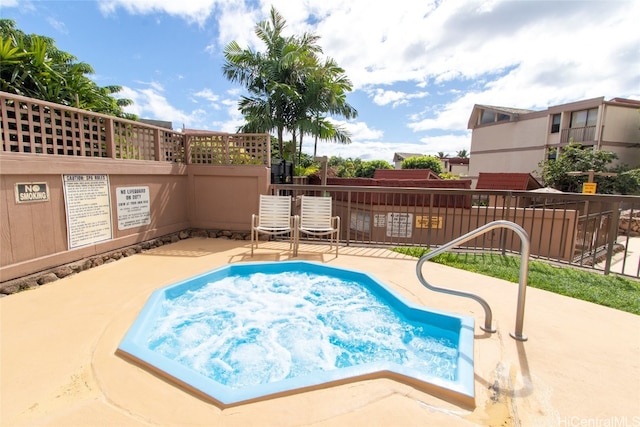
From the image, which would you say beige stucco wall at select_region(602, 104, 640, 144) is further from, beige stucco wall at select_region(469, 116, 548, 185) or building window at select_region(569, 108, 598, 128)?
beige stucco wall at select_region(469, 116, 548, 185)

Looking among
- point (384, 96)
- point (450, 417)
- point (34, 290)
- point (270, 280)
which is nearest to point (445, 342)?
point (450, 417)

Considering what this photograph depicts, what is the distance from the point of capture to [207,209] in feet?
21.5

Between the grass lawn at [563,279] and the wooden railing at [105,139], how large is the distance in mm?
4426

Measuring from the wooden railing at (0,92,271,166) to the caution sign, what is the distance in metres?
0.41

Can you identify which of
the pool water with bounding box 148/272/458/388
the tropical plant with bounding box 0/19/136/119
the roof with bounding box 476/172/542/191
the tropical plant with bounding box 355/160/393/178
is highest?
the tropical plant with bounding box 0/19/136/119

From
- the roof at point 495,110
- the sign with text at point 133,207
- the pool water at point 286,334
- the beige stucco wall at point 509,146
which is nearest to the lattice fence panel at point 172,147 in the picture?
the sign with text at point 133,207

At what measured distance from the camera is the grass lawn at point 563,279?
3.42m

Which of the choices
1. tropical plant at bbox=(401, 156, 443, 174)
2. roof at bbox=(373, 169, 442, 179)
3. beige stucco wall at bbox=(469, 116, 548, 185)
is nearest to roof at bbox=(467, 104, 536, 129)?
beige stucco wall at bbox=(469, 116, 548, 185)

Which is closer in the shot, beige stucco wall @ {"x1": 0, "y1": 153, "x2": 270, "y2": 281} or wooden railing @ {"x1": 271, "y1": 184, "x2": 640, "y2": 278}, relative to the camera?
beige stucco wall @ {"x1": 0, "y1": 153, "x2": 270, "y2": 281}

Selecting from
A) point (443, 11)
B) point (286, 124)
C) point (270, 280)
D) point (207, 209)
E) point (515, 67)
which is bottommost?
point (270, 280)

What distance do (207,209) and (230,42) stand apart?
8.45 m

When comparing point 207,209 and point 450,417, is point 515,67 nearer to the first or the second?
point 207,209

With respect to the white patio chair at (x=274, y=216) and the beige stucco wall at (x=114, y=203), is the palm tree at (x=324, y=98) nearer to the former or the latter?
the beige stucco wall at (x=114, y=203)

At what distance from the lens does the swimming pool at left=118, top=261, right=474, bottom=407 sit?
195 centimetres
